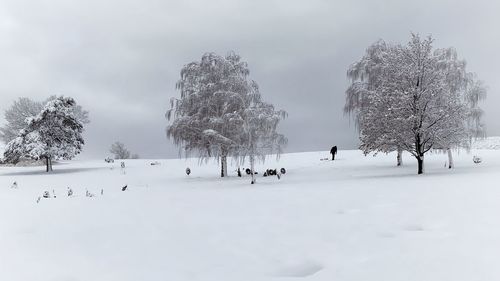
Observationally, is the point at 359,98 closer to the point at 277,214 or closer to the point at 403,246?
the point at 277,214

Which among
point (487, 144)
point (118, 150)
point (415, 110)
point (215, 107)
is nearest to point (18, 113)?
point (118, 150)

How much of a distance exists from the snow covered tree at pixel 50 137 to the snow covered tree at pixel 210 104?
16399 mm

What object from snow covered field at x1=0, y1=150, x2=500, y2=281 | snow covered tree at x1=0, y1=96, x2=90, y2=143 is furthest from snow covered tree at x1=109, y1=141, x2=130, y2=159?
snow covered field at x1=0, y1=150, x2=500, y2=281

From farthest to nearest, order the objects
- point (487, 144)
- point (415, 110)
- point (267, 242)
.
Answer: point (487, 144)
point (415, 110)
point (267, 242)

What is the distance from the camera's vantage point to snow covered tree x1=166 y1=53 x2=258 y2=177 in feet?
90.2

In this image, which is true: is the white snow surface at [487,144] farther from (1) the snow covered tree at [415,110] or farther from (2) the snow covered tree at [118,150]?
(2) the snow covered tree at [118,150]

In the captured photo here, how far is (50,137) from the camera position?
132 ft

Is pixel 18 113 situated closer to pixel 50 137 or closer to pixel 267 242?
pixel 50 137

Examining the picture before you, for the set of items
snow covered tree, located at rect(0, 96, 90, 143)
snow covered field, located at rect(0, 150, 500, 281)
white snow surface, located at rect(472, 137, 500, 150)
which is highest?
snow covered tree, located at rect(0, 96, 90, 143)

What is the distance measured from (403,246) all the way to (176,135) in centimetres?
2451

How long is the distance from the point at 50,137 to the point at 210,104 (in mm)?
21221

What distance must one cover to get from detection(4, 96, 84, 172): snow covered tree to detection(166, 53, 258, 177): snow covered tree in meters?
16.4

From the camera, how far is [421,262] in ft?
18.0

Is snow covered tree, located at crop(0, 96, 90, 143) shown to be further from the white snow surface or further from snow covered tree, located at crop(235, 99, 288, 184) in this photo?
the white snow surface
